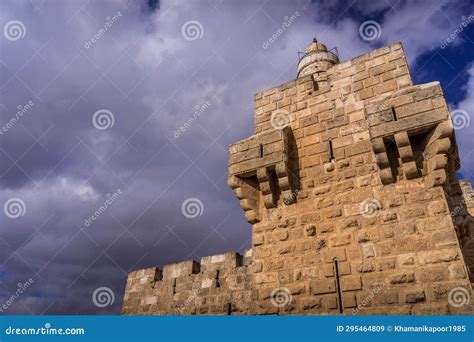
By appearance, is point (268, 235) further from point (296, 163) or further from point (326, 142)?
point (326, 142)

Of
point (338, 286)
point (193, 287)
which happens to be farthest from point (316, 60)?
point (338, 286)

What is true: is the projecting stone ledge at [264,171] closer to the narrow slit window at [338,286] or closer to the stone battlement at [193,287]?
the narrow slit window at [338,286]

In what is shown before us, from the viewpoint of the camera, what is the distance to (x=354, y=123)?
516cm

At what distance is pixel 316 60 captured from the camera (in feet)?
46.8

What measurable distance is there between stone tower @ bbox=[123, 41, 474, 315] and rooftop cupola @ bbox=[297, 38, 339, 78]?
8302 millimetres

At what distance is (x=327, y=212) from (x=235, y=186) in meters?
1.49

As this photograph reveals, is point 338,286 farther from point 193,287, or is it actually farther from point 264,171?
point 193,287

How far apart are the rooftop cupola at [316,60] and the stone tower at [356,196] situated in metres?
8.30

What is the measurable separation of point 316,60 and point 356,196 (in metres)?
11.0

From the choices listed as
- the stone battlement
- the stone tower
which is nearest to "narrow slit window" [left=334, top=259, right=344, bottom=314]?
the stone tower

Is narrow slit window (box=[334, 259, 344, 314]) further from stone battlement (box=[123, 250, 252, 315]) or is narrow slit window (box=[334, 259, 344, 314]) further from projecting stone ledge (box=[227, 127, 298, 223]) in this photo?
stone battlement (box=[123, 250, 252, 315])

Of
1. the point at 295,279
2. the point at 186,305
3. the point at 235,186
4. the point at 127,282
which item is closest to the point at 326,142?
the point at 235,186

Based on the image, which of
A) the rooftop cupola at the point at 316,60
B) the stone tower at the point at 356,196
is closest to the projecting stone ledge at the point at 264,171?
the stone tower at the point at 356,196

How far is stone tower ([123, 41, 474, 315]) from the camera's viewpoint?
402 centimetres
